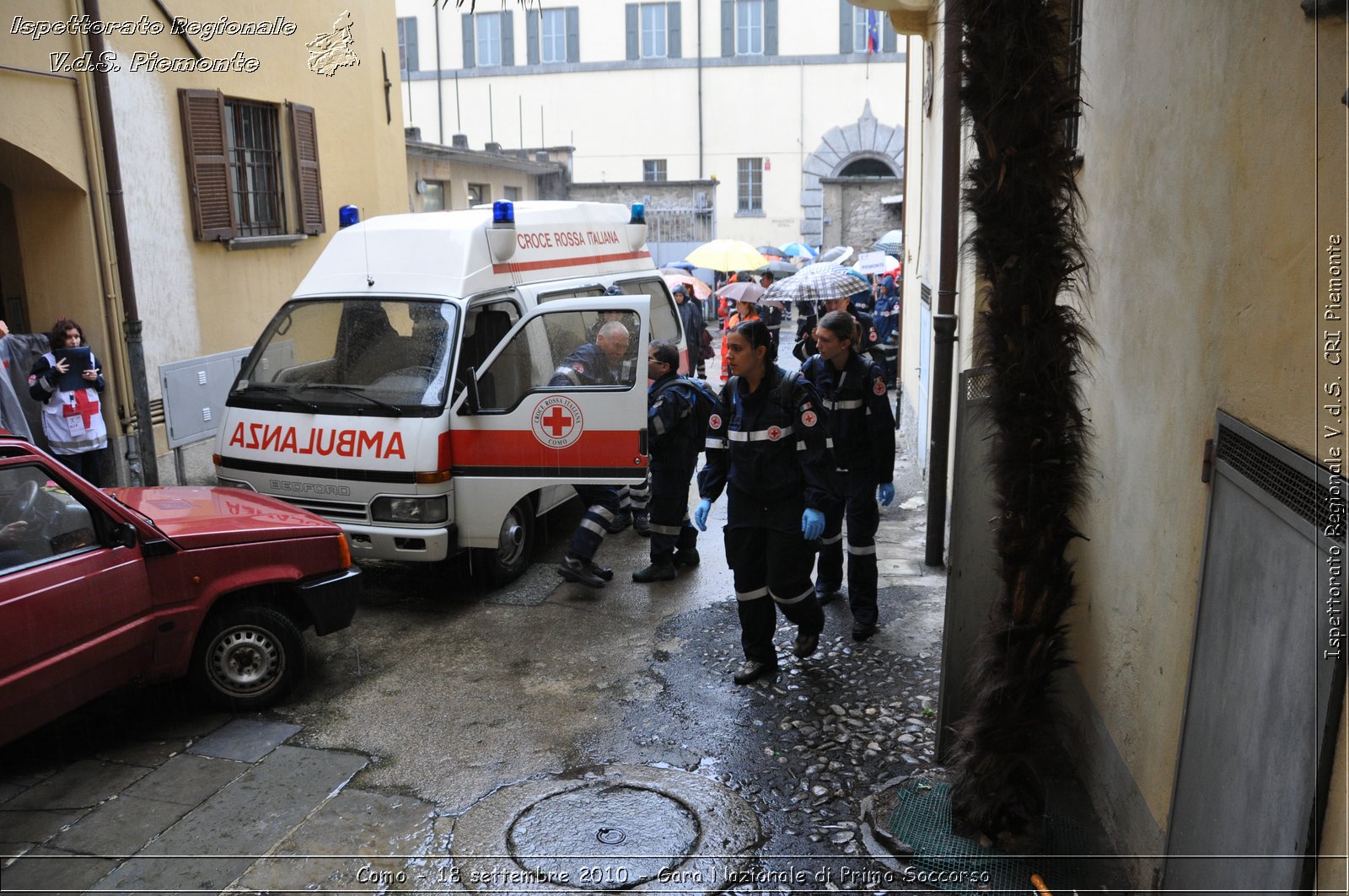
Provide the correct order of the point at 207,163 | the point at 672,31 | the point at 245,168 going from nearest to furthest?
1. the point at 207,163
2. the point at 245,168
3. the point at 672,31

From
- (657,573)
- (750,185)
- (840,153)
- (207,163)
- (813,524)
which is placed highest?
(840,153)

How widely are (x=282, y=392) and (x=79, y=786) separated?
10.3 ft

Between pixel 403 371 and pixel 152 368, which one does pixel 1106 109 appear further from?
pixel 152 368

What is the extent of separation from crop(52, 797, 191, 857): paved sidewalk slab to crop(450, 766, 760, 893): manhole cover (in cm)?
128

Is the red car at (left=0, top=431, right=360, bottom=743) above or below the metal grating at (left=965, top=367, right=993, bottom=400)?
below

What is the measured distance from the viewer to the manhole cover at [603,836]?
4125 millimetres

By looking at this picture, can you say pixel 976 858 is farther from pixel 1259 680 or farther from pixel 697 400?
pixel 697 400

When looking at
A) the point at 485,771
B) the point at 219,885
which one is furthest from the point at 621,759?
the point at 219,885

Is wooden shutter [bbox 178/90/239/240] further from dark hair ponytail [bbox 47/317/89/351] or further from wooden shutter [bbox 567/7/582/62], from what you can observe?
wooden shutter [bbox 567/7/582/62]

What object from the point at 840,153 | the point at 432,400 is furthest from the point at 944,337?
the point at 840,153

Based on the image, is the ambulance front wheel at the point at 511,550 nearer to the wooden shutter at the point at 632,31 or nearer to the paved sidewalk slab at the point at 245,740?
the paved sidewalk slab at the point at 245,740

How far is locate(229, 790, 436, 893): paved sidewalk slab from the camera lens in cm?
406

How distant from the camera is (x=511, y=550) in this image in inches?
301

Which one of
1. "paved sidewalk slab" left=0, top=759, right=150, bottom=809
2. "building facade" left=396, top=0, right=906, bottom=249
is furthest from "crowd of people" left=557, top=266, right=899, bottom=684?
"building facade" left=396, top=0, right=906, bottom=249
